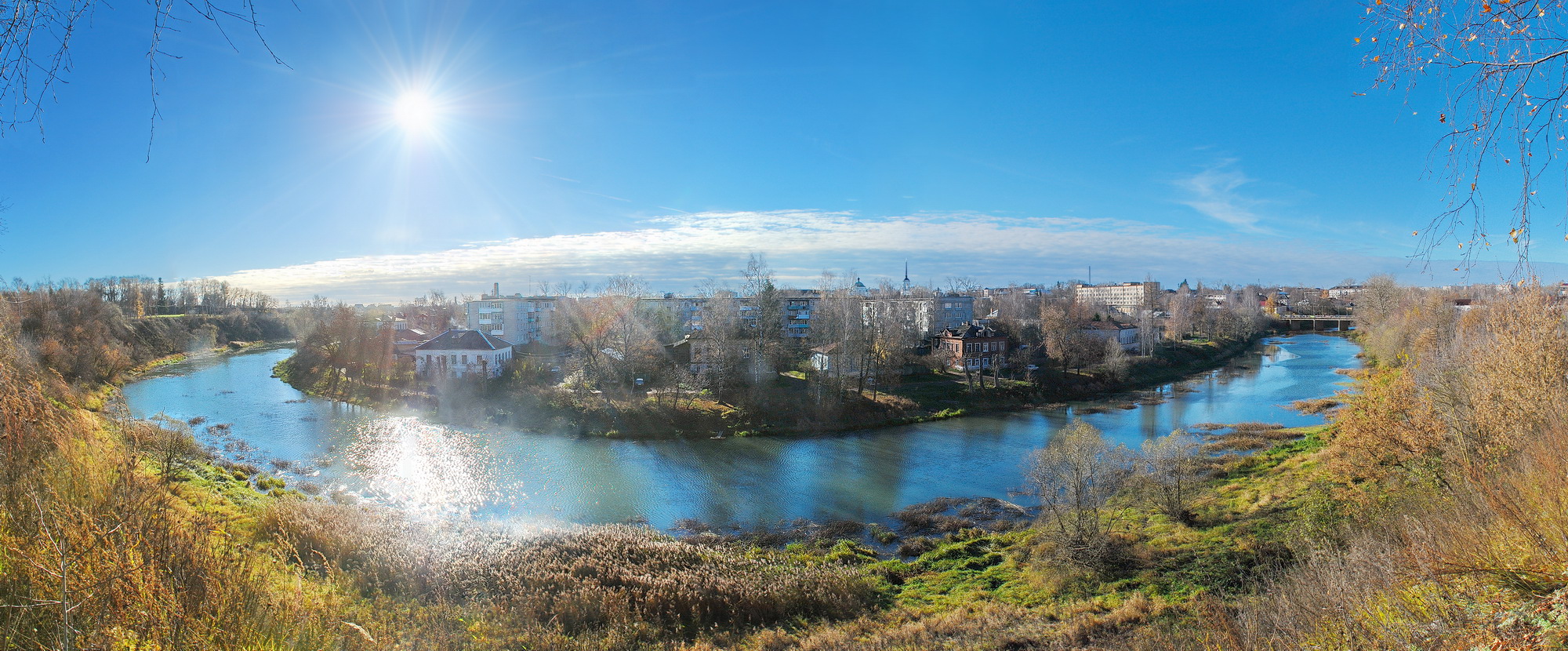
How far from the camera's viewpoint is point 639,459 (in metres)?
20.7

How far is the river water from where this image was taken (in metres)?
15.8

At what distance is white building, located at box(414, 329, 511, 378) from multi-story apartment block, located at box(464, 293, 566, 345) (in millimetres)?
13879

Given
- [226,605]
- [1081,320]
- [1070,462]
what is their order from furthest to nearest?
[1081,320], [1070,462], [226,605]

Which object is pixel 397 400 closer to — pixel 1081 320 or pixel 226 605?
pixel 226 605

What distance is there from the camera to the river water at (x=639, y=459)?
1583 cm

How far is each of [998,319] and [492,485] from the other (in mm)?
39618

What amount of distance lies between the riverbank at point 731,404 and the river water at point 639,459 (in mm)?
969

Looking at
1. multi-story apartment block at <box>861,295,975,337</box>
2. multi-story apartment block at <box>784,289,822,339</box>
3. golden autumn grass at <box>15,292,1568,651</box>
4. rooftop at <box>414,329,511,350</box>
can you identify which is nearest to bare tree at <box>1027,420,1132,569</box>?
golden autumn grass at <box>15,292,1568,651</box>

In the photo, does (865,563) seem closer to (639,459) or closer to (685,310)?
(639,459)

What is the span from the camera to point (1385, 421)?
12883 mm

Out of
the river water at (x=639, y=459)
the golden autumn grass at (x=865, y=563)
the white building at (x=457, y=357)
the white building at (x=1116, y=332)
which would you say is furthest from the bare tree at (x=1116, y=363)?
the white building at (x=457, y=357)

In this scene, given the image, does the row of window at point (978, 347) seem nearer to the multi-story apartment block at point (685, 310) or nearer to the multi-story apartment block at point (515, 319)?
the multi-story apartment block at point (685, 310)

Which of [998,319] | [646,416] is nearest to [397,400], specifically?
[646,416]

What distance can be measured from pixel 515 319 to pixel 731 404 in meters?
29.8
